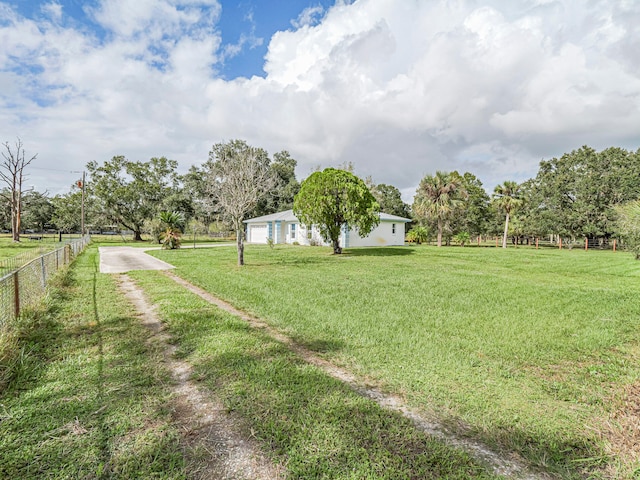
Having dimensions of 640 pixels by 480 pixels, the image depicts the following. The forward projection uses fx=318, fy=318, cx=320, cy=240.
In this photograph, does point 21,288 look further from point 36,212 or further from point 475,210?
point 36,212

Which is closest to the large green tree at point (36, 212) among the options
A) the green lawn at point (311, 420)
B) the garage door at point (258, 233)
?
the garage door at point (258, 233)

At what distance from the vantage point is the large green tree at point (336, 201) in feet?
51.8

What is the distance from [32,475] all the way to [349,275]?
849cm

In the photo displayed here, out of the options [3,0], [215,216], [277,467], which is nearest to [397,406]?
[277,467]

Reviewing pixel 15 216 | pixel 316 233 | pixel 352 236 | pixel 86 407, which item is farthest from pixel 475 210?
pixel 15 216

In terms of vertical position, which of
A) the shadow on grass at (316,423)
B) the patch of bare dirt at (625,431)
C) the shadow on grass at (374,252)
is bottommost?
the patch of bare dirt at (625,431)

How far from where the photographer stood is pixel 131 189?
32094 millimetres

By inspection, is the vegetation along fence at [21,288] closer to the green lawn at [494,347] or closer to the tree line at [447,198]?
the green lawn at [494,347]

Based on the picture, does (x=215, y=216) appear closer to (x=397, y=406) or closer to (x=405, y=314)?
(x=405, y=314)

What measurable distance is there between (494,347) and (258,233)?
1063 inches

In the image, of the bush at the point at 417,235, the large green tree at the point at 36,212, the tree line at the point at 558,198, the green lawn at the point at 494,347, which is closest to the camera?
the green lawn at the point at 494,347

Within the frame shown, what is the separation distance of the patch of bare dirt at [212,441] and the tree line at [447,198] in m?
23.3

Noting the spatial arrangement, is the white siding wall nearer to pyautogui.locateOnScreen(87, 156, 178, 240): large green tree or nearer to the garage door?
the garage door

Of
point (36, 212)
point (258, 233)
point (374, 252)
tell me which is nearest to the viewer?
point (374, 252)
